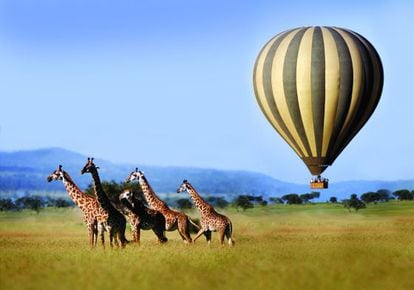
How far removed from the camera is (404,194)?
110750 millimetres

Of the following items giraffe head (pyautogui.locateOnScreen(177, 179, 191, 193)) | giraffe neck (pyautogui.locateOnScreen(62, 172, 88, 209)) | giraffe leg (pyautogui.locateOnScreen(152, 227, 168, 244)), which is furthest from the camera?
giraffe head (pyautogui.locateOnScreen(177, 179, 191, 193))

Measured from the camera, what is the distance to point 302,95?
3959 centimetres

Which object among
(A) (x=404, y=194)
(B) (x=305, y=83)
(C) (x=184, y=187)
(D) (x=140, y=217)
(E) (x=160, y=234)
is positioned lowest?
(E) (x=160, y=234)

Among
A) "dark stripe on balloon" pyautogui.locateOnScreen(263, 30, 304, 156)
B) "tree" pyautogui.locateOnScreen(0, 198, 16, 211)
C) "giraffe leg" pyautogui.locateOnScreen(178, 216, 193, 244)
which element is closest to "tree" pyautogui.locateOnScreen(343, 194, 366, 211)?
"tree" pyautogui.locateOnScreen(0, 198, 16, 211)

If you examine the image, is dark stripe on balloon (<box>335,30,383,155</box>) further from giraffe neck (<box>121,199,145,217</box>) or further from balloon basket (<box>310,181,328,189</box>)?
giraffe neck (<box>121,199,145,217</box>)

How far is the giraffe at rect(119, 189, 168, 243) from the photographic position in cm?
3141

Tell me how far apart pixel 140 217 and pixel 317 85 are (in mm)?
10986

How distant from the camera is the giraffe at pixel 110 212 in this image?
98.6 ft

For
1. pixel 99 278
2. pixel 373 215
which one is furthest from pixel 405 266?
pixel 373 215

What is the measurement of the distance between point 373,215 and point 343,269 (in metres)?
55.7

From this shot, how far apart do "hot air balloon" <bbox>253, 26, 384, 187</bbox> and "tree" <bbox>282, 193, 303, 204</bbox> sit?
6323 cm

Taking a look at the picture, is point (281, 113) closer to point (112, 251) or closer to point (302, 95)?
point (302, 95)

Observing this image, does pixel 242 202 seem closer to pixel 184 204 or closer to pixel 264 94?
pixel 184 204

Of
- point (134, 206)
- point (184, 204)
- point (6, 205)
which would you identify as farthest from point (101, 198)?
point (6, 205)
